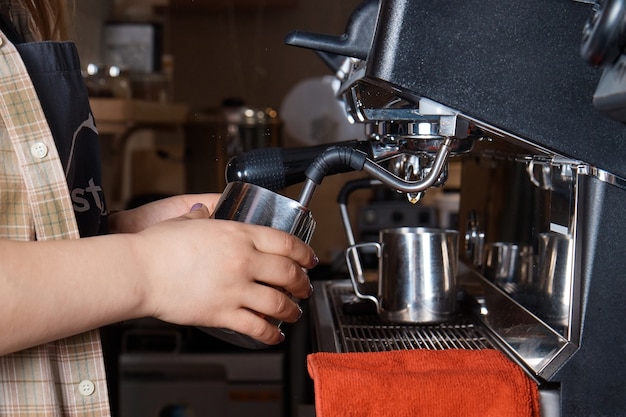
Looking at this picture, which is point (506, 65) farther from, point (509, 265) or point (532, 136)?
point (509, 265)

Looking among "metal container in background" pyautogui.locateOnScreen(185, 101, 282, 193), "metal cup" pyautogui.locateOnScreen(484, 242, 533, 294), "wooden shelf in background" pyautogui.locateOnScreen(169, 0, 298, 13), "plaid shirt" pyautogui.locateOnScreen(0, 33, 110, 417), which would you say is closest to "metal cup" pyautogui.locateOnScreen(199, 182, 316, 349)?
"plaid shirt" pyautogui.locateOnScreen(0, 33, 110, 417)

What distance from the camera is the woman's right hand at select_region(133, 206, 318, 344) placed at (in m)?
0.49

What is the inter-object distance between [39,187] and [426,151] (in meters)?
0.26

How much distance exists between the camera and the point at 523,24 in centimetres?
47

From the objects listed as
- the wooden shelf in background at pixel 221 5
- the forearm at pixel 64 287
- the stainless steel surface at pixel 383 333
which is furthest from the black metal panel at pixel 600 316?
the wooden shelf in background at pixel 221 5

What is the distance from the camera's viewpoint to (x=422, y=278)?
729 mm

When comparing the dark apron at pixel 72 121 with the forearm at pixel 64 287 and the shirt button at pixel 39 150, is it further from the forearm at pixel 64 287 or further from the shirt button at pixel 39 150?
the forearm at pixel 64 287

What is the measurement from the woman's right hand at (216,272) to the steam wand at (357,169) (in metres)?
0.04

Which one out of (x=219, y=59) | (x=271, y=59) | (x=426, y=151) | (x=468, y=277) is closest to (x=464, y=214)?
(x=468, y=277)

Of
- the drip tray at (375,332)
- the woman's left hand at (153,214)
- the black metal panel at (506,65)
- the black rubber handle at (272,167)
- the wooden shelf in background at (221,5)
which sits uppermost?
the wooden shelf in background at (221,5)

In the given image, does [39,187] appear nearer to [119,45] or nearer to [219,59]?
[219,59]

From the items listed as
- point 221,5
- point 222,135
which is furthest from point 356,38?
point 221,5

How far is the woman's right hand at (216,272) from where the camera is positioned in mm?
486

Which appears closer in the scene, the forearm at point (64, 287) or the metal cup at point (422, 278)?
the forearm at point (64, 287)
